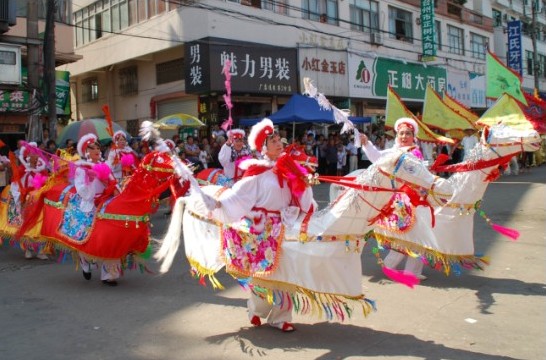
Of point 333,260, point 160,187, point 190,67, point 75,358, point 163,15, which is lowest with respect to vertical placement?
point 75,358

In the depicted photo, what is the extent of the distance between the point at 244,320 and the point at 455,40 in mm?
28171

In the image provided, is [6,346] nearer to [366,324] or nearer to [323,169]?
[366,324]

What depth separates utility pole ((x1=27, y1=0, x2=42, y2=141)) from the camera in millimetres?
11758

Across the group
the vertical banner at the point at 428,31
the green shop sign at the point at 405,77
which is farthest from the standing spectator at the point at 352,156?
the vertical banner at the point at 428,31

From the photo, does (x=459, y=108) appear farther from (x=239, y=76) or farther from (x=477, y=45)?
(x=477, y=45)

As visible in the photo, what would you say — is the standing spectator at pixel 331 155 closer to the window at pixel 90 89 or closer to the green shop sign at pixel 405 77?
the green shop sign at pixel 405 77

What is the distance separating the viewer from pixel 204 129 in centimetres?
1831

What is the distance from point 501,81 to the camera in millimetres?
8258

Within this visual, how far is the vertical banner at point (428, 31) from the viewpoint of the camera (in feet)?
82.9

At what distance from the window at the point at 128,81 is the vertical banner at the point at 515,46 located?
68.4 feet

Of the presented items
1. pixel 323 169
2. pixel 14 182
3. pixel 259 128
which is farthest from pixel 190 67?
pixel 259 128

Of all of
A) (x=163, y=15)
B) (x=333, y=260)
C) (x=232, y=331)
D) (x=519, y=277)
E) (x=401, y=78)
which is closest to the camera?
(x=333, y=260)

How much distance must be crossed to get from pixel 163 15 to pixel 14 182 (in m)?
12.4

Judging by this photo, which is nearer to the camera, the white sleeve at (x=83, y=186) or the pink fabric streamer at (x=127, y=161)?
the white sleeve at (x=83, y=186)
